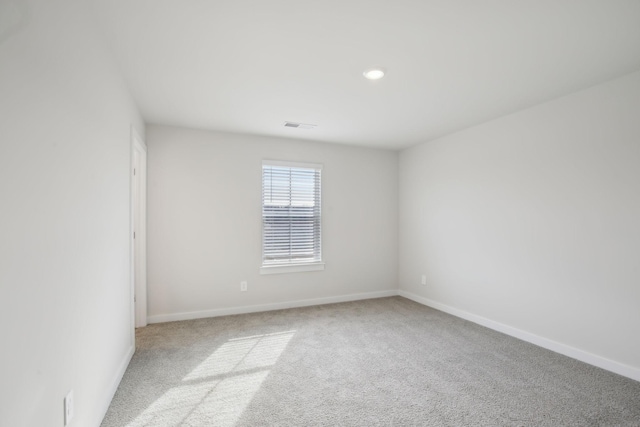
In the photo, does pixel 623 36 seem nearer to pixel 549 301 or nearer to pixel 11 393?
pixel 549 301

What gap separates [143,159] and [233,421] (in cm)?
290

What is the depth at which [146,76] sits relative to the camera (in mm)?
2502

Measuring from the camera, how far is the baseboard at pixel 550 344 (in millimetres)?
2488

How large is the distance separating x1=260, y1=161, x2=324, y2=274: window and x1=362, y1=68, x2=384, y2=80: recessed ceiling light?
211cm

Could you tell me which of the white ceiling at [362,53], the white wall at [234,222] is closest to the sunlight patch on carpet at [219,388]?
the white wall at [234,222]

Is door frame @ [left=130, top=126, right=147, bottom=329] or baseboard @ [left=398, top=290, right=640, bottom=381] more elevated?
door frame @ [left=130, top=126, right=147, bottom=329]

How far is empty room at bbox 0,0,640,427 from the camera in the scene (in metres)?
1.41

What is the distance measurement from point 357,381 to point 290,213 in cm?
253

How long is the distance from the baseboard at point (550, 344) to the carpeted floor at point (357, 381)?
7 cm

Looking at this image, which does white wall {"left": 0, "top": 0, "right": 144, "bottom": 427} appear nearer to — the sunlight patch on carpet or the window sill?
the sunlight patch on carpet

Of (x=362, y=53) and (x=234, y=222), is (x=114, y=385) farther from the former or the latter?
(x=362, y=53)

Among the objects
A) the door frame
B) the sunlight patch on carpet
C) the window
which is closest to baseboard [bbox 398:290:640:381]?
the window

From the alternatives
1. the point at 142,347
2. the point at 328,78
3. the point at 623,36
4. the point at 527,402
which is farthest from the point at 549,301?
the point at 142,347

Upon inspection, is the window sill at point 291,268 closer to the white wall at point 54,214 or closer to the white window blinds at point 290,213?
the white window blinds at point 290,213
